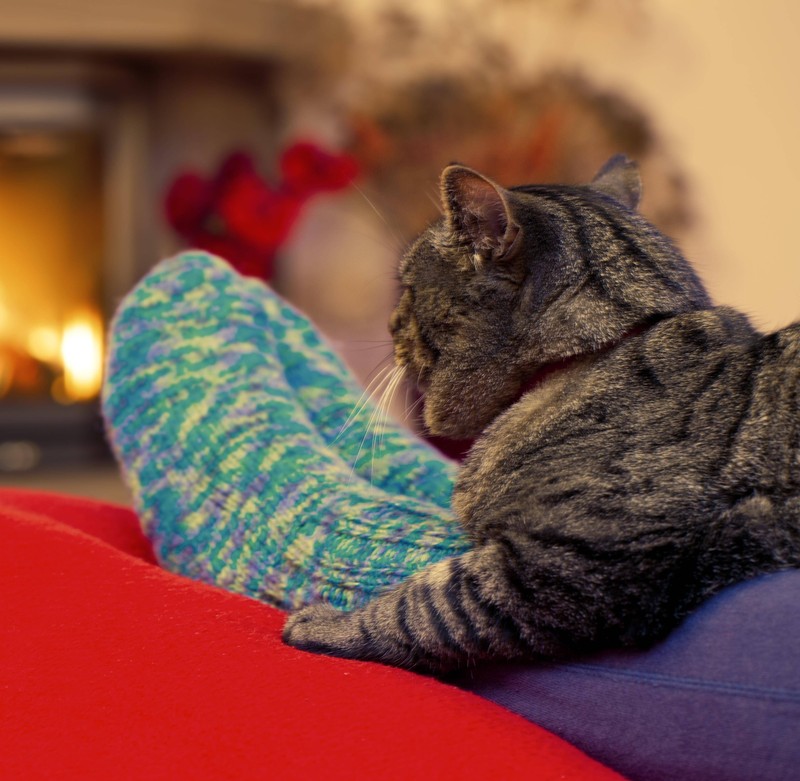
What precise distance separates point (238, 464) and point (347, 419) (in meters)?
0.17

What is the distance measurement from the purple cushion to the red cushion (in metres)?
0.03

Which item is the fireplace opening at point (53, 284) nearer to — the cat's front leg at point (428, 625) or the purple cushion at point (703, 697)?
the cat's front leg at point (428, 625)

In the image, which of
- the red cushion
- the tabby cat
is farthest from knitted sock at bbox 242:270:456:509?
the red cushion

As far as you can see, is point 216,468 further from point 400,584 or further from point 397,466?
point 400,584

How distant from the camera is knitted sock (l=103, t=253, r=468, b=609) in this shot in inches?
32.3

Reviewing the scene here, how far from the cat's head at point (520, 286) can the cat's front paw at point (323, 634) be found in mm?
222

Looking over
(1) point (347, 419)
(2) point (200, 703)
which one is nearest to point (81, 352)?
(1) point (347, 419)

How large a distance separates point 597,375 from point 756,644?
10.2 inches

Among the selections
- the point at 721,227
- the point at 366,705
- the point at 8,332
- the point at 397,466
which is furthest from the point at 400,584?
the point at 721,227

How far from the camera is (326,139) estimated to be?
9.62 ft

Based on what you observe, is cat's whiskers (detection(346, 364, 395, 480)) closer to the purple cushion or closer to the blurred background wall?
the purple cushion

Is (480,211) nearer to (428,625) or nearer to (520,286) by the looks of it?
(520,286)

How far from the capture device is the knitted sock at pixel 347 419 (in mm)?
1020

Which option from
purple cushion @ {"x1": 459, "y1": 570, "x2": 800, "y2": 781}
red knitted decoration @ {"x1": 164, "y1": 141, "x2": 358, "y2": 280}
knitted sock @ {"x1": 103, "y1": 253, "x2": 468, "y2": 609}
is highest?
red knitted decoration @ {"x1": 164, "y1": 141, "x2": 358, "y2": 280}
